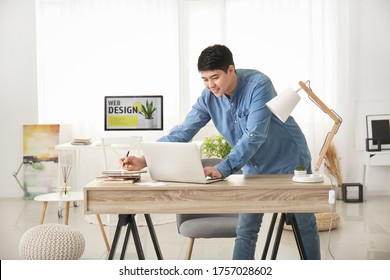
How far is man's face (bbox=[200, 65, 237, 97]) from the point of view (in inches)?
105

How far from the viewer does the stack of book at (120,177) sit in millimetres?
2648

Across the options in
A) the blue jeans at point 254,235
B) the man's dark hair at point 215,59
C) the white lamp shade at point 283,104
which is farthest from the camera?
the blue jeans at point 254,235

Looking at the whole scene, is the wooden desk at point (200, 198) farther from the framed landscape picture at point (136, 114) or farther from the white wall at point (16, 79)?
the white wall at point (16, 79)

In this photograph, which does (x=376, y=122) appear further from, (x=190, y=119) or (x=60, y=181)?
(x=190, y=119)

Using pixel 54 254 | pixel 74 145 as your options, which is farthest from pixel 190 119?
pixel 74 145

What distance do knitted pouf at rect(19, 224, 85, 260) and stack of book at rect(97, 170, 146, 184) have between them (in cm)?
72

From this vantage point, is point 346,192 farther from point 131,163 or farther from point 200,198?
point 200,198

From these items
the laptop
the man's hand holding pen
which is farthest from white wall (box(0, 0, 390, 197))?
the laptop

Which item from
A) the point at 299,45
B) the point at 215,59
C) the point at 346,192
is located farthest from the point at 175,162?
the point at 299,45

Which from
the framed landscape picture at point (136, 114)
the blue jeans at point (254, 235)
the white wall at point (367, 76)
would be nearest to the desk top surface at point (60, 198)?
the framed landscape picture at point (136, 114)

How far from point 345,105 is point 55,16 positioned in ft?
10.4

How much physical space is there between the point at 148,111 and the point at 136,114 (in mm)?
124

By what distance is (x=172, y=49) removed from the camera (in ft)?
21.6

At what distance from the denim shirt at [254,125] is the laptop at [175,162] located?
0.16 metres
